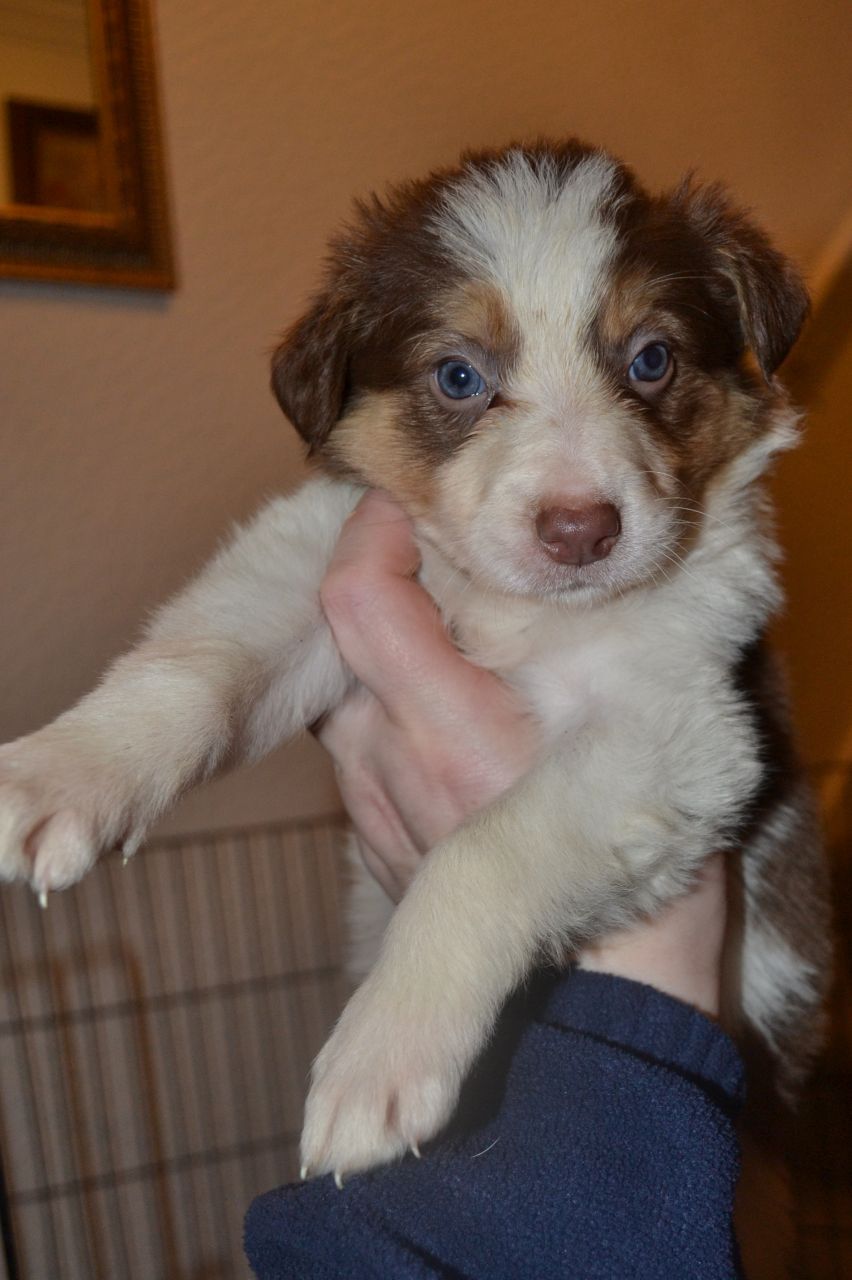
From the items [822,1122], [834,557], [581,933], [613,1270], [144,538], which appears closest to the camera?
[613,1270]

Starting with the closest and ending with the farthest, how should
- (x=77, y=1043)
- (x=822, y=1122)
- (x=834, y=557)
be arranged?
(x=77, y=1043), (x=822, y=1122), (x=834, y=557)

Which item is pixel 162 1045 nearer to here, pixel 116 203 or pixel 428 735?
pixel 428 735

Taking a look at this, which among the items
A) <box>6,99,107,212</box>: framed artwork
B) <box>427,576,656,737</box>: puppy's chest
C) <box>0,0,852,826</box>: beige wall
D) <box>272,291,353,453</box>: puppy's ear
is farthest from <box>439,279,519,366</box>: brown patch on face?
<box>6,99,107,212</box>: framed artwork

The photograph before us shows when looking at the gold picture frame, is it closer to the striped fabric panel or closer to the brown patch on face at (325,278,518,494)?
the brown patch on face at (325,278,518,494)

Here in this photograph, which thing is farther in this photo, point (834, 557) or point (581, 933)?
point (834, 557)

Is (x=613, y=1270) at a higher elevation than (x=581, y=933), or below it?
below

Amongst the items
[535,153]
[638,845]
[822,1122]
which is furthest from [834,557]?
[638,845]

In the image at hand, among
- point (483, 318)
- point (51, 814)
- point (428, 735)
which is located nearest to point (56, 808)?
point (51, 814)

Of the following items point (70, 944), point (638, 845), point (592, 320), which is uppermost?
point (592, 320)

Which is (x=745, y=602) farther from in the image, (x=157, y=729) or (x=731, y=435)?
(x=157, y=729)
